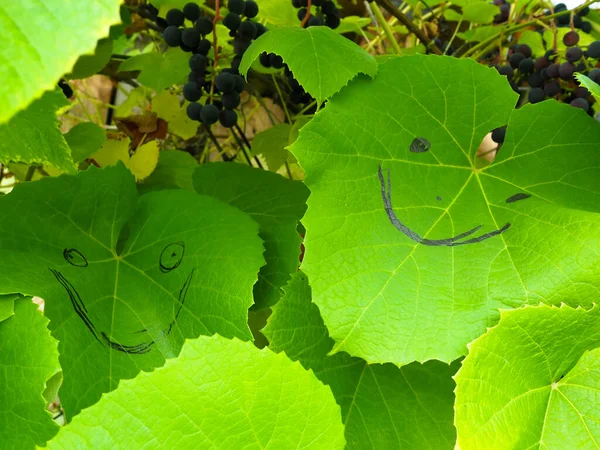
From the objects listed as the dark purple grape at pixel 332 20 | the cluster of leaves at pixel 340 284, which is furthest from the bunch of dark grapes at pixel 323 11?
the cluster of leaves at pixel 340 284

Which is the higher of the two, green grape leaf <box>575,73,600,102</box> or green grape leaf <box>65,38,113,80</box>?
green grape leaf <box>575,73,600,102</box>

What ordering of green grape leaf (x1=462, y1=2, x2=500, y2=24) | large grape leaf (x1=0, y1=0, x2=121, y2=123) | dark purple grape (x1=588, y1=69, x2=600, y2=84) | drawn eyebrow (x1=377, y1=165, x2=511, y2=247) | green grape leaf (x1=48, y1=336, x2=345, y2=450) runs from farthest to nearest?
1. green grape leaf (x1=462, y1=2, x2=500, y2=24)
2. dark purple grape (x1=588, y1=69, x2=600, y2=84)
3. drawn eyebrow (x1=377, y1=165, x2=511, y2=247)
4. green grape leaf (x1=48, y1=336, x2=345, y2=450)
5. large grape leaf (x1=0, y1=0, x2=121, y2=123)

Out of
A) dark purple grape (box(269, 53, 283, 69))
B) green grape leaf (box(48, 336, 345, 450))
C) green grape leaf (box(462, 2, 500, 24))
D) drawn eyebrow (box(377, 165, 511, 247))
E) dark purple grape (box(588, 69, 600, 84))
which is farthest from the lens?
green grape leaf (box(462, 2, 500, 24))

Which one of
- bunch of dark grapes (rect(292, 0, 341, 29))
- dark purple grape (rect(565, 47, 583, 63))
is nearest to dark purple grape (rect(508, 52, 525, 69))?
dark purple grape (rect(565, 47, 583, 63))

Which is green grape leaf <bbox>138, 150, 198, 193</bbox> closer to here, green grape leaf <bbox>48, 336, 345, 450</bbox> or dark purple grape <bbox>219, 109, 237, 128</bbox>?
dark purple grape <bbox>219, 109, 237, 128</bbox>

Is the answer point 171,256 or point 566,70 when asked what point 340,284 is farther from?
point 566,70

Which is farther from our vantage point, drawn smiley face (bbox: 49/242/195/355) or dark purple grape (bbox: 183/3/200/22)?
dark purple grape (bbox: 183/3/200/22)
